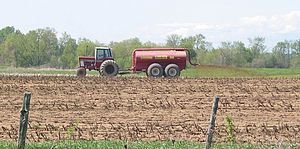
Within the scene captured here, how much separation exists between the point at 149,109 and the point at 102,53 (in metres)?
19.7

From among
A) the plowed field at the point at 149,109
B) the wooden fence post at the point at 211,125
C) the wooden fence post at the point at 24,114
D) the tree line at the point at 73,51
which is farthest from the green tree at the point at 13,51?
the wooden fence post at the point at 211,125

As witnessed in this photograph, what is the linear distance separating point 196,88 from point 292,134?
38.7ft

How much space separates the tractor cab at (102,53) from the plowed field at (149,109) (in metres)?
8.40

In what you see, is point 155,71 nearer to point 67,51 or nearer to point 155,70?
point 155,70

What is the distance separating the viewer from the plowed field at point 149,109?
15617 millimetres

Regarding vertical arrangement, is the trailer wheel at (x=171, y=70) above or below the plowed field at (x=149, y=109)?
above

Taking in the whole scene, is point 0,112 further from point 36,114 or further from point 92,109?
point 92,109

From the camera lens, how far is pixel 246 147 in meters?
12.1

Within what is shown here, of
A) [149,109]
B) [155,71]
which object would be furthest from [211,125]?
[155,71]

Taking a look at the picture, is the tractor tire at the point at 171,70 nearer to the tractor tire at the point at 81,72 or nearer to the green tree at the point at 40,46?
the tractor tire at the point at 81,72

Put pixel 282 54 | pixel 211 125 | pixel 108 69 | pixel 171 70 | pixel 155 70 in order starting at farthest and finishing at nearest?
pixel 282 54 → pixel 108 69 → pixel 155 70 → pixel 171 70 → pixel 211 125

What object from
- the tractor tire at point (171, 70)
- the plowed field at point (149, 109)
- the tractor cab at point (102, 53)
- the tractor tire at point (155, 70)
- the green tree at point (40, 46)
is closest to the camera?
the plowed field at point (149, 109)

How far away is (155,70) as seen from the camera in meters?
37.8

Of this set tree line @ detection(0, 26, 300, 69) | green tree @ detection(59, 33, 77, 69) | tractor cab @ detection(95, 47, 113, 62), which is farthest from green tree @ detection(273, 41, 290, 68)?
tractor cab @ detection(95, 47, 113, 62)
